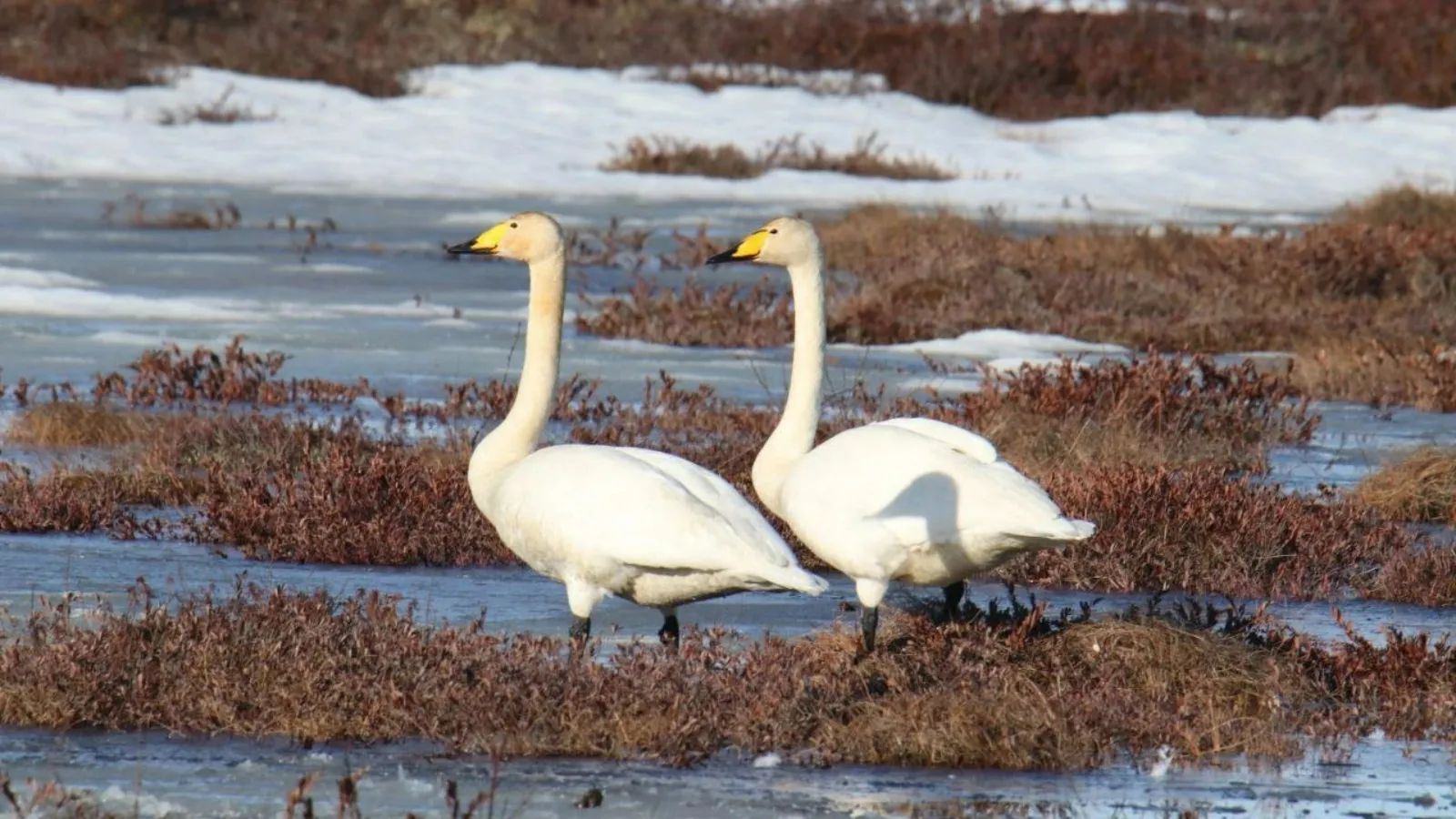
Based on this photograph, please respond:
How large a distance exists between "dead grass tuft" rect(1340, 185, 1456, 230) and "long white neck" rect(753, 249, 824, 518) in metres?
14.0

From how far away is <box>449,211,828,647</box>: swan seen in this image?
21.1ft

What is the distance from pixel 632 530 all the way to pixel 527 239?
176 cm

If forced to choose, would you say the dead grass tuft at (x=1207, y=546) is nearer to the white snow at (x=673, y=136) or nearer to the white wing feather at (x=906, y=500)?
the white wing feather at (x=906, y=500)

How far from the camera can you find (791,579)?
6.25 metres

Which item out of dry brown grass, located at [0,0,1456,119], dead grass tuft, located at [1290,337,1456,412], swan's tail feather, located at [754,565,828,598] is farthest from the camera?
dry brown grass, located at [0,0,1456,119]

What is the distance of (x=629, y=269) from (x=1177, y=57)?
703 inches

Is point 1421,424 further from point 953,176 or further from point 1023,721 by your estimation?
point 953,176

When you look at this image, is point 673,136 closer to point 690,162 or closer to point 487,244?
point 690,162

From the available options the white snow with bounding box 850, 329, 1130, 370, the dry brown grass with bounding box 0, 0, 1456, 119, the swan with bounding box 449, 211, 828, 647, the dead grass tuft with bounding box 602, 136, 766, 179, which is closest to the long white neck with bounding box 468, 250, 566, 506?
the swan with bounding box 449, 211, 828, 647

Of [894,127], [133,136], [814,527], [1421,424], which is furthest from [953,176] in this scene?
[814,527]

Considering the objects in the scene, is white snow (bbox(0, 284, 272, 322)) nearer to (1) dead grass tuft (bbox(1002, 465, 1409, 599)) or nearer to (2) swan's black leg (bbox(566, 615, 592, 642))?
(1) dead grass tuft (bbox(1002, 465, 1409, 599))

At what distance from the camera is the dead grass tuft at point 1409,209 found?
70.1 ft

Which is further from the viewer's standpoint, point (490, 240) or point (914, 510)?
point (490, 240)

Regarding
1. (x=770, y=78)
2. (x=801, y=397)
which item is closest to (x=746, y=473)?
(x=801, y=397)
